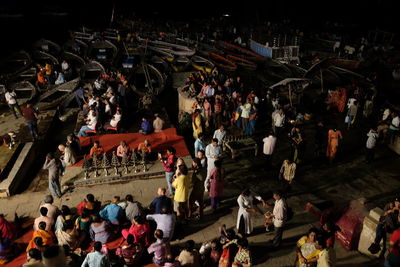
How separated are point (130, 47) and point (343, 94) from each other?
17.8m

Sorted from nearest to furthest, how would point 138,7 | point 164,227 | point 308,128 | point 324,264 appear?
point 324,264 < point 164,227 < point 308,128 < point 138,7

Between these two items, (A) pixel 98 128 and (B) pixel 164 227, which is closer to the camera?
(B) pixel 164 227

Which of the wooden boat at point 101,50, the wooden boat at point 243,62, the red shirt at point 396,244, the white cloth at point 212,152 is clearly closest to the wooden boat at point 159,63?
the wooden boat at point 101,50

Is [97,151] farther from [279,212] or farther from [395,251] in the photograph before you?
[395,251]

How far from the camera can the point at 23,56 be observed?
2652cm

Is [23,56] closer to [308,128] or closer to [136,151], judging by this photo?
[136,151]

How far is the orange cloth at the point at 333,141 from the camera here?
12.2 meters

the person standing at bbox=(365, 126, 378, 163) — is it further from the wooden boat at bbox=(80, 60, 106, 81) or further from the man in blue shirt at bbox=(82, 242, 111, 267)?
the wooden boat at bbox=(80, 60, 106, 81)

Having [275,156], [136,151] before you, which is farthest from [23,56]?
[275,156]

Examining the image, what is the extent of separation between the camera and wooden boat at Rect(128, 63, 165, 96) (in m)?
19.6

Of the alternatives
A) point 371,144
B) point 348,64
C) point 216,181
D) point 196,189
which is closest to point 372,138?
point 371,144

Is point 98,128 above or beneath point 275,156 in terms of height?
above

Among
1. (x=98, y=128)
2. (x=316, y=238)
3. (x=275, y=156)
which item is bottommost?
(x=275, y=156)

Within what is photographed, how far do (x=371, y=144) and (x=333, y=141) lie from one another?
4.68 ft
